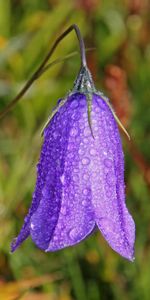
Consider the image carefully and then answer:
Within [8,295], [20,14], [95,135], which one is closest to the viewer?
[95,135]

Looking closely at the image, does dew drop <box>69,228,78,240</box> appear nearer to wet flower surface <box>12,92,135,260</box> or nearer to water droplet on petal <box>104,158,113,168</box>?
wet flower surface <box>12,92,135,260</box>

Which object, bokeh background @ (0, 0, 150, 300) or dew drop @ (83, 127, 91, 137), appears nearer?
dew drop @ (83, 127, 91, 137)

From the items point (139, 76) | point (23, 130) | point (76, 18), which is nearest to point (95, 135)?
point (23, 130)

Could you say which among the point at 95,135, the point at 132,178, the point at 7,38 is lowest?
the point at 132,178

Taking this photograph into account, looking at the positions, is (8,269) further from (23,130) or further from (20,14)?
(20,14)

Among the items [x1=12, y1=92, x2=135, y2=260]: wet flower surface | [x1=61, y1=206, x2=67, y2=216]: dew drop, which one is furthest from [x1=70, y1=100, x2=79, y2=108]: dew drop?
[x1=61, y1=206, x2=67, y2=216]: dew drop

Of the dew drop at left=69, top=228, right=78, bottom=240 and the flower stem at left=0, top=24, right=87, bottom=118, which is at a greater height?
the flower stem at left=0, top=24, right=87, bottom=118

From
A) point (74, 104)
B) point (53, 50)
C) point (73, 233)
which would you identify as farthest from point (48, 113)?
point (73, 233)

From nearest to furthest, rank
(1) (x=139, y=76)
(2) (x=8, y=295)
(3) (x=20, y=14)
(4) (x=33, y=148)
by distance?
(2) (x=8, y=295) → (4) (x=33, y=148) → (1) (x=139, y=76) → (3) (x=20, y=14)
